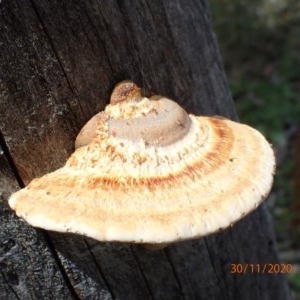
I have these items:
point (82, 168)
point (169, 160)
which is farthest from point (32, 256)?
point (169, 160)

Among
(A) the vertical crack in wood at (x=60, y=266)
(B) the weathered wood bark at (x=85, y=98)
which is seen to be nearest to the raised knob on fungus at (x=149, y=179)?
(B) the weathered wood bark at (x=85, y=98)

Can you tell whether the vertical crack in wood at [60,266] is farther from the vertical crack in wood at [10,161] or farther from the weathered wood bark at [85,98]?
the vertical crack in wood at [10,161]

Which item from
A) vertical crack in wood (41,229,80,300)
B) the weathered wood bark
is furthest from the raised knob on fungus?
vertical crack in wood (41,229,80,300)

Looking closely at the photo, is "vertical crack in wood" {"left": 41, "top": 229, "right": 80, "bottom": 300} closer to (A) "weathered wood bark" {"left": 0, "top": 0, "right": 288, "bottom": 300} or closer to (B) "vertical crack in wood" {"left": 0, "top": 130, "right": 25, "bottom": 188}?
(A) "weathered wood bark" {"left": 0, "top": 0, "right": 288, "bottom": 300}

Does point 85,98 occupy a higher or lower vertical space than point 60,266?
higher

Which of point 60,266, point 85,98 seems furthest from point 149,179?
point 60,266

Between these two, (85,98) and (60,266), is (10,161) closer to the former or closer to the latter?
(85,98)

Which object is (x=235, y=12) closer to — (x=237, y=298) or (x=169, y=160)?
(x=237, y=298)
